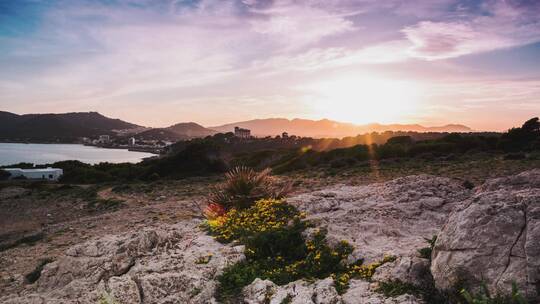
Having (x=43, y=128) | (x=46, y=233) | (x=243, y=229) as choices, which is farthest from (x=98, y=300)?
(x=43, y=128)

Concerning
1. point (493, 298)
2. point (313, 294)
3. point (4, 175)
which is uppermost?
point (493, 298)

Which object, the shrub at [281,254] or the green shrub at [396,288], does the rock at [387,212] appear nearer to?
the shrub at [281,254]

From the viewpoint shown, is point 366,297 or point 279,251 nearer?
point 366,297

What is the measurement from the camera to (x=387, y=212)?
302 inches

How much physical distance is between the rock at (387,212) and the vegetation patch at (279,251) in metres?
0.33

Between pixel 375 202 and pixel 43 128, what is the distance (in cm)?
20243

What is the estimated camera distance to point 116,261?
6.52 metres

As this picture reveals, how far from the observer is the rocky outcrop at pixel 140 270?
5551 mm

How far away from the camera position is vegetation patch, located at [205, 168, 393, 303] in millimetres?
5498

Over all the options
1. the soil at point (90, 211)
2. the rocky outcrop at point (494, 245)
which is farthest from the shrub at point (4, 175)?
the rocky outcrop at point (494, 245)

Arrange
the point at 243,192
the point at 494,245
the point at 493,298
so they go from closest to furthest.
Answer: the point at 493,298
the point at 494,245
the point at 243,192

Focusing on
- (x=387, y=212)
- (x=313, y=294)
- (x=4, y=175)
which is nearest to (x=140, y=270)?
(x=313, y=294)

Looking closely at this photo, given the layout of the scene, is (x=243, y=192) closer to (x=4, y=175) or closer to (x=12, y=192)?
(x=12, y=192)

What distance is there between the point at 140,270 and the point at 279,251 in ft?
7.64
